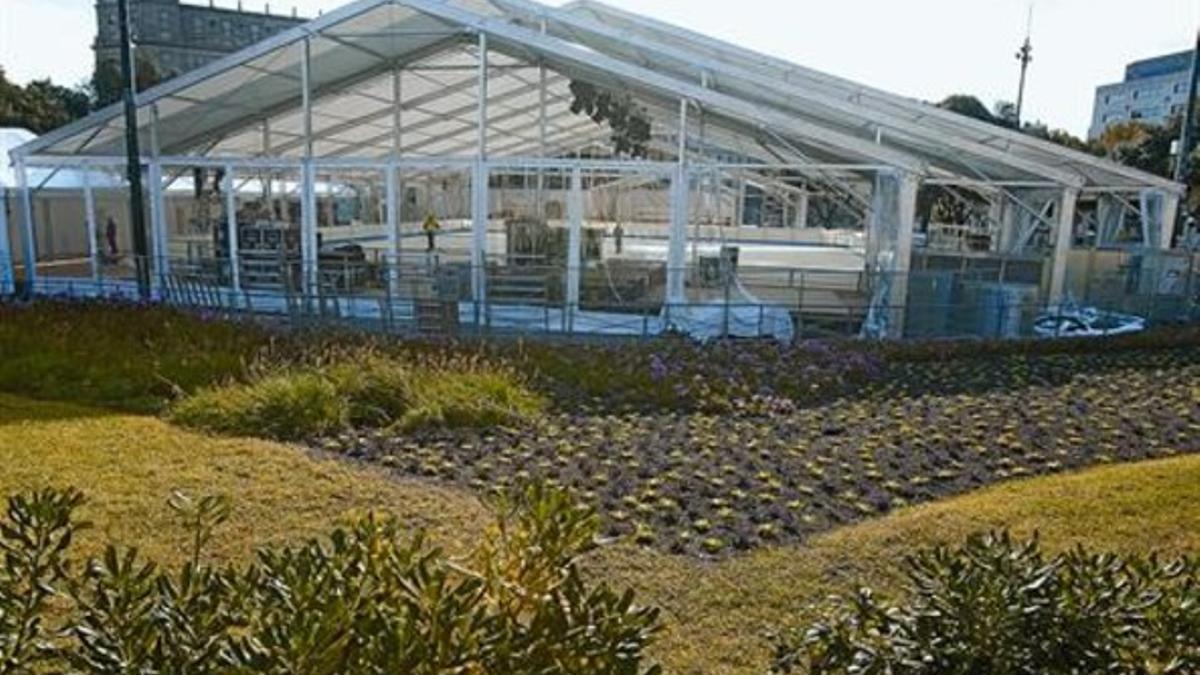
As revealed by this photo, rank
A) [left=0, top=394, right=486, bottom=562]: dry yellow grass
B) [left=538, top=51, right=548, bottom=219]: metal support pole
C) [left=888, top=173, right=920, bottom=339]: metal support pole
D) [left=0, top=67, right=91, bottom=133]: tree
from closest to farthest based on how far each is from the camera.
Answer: [left=0, top=394, right=486, bottom=562]: dry yellow grass → [left=888, top=173, right=920, bottom=339]: metal support pole → [left=538, top=51, right=548, bottom=219]: metal support pole → [left=0, top=67, right=91, bottom=133]: tree

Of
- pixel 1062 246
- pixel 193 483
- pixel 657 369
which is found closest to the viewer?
pixel 193 483

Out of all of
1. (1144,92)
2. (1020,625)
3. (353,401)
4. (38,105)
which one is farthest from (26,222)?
(1144,92)

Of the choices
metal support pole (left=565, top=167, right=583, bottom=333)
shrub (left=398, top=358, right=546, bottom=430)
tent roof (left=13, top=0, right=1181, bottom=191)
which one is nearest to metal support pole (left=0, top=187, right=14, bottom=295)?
tent roof (left=13, top=0, right=1181, bottom=191)

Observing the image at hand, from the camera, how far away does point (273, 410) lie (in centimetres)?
796

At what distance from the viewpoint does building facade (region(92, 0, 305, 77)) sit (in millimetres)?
82188

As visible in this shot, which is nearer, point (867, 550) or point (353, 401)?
point (867, 550)

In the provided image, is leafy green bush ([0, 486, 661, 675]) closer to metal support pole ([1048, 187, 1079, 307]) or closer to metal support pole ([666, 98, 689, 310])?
metal support pole ([666, 98, 689, 310])

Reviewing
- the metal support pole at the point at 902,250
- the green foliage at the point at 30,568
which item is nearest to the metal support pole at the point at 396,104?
the metal support pole at the point at 902,250

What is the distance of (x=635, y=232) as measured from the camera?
821 inches

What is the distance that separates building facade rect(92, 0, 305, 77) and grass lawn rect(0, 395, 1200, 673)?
275ft

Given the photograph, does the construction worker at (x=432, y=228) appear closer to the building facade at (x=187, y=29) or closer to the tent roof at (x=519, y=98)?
the tent roof at (x=519, y=98)

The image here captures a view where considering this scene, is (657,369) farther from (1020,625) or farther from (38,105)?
(38,105)

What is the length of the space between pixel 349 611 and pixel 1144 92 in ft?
371

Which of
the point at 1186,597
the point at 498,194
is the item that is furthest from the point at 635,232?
the point at 1186,597
